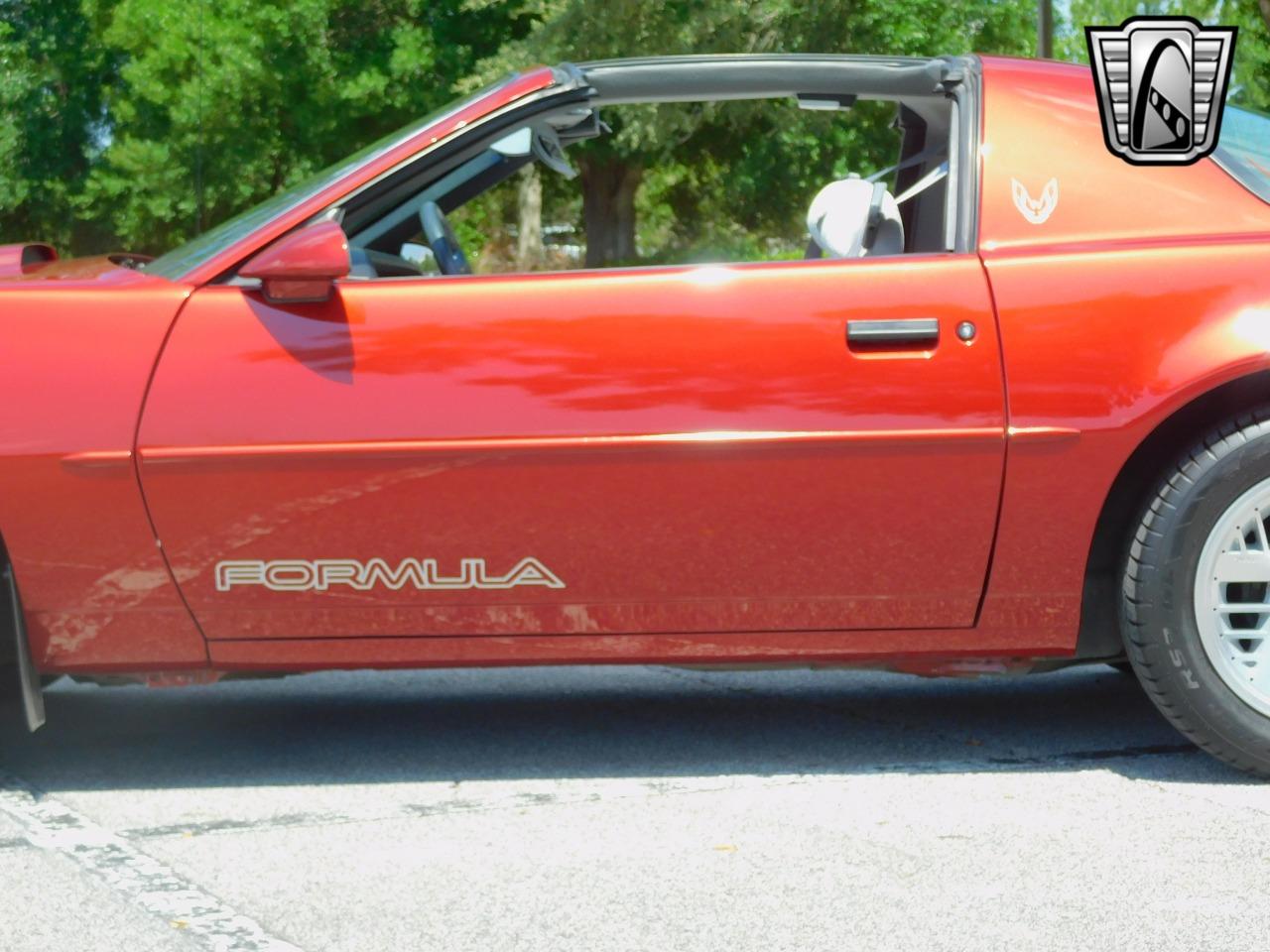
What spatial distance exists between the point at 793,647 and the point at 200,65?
35728 mm

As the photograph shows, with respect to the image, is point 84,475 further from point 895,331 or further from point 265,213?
point 895,331

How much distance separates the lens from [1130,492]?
4.39 meters

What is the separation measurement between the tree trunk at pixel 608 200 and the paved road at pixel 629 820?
97.8 feet

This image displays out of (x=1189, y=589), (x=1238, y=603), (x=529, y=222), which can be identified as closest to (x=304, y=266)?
(x=1189, y=589)

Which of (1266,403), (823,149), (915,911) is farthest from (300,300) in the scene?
(823,149)

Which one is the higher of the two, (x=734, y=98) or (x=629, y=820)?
(x=734, y=98)

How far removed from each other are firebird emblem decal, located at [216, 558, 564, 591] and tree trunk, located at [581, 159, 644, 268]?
30.8 metres

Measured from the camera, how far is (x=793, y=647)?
4391 mm

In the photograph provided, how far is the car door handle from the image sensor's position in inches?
166

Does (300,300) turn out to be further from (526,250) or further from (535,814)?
(526,250)

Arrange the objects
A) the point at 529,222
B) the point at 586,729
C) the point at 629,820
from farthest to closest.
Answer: the point at 529,222
the point at 586,729
the point at 629,820

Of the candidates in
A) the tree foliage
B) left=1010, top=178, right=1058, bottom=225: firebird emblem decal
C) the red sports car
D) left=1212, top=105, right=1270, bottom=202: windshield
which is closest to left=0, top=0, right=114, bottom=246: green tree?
the tree foliage

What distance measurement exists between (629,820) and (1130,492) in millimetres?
1308

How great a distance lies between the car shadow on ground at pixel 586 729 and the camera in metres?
4.67
